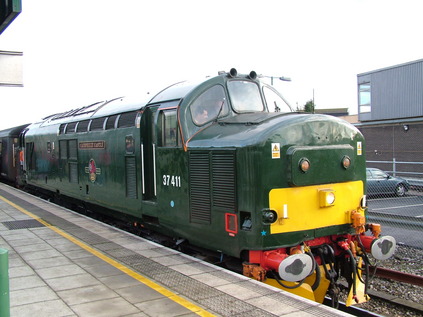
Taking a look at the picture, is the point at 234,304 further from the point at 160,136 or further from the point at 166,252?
the point at 160,136

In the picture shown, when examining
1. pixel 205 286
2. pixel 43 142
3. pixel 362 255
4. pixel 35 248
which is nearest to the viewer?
pixel 205 286

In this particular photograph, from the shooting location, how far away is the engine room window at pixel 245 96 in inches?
266

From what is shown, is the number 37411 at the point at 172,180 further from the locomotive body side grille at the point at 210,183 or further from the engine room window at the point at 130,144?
Result: the engine room window at the point at 130,144

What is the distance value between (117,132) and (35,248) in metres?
2.75

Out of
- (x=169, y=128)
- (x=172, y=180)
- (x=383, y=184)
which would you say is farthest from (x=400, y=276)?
(x=383, y=184)

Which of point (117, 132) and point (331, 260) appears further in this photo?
point (117, 132)

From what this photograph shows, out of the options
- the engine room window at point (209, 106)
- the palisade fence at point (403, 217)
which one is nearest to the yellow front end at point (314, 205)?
the engine room window at point (209, 106)

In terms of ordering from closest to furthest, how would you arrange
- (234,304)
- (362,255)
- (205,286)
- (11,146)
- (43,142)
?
(234,304), (205,286), (362,255), (43,142), (11,146)

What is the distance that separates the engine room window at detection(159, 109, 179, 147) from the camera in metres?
6.74

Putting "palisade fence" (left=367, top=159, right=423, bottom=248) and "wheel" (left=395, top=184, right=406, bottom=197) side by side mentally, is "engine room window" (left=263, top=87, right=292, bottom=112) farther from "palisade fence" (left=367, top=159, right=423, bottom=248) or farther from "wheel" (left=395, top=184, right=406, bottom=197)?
"wheel" (left=395, top=184, right=406, bottom=197)

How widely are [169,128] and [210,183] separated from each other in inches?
57.1

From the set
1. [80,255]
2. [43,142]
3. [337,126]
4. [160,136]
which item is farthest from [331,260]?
[43,142]

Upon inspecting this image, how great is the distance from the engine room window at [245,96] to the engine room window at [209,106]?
17 cm

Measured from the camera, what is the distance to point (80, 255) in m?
6.82
